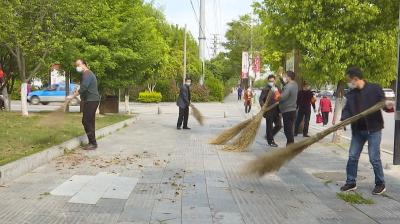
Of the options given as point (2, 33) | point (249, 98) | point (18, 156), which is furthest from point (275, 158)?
point (249, 98)

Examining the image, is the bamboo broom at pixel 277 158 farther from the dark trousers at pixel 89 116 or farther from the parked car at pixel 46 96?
the parked car at pixel 46 96

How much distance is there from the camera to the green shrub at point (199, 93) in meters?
47.6

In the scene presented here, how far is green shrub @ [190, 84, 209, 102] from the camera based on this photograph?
4756 cm

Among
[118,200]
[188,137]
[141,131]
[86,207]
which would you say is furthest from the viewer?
[141,131]

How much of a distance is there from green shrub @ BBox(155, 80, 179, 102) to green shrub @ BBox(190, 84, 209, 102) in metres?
1.68

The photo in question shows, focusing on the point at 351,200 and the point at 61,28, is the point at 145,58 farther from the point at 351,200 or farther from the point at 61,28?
the point at 351,200

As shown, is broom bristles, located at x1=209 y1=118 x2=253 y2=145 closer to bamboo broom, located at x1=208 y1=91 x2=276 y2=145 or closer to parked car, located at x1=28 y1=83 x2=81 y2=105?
bamboo broom, located at x1=208 y1=91 x2=276 y2=145

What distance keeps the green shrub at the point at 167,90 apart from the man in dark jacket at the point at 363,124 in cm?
4091

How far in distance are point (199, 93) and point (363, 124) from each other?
40.7 meters

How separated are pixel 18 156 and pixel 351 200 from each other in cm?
505

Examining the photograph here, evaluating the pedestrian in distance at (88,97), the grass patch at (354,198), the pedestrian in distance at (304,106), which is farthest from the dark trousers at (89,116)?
the pedestrian in distance at (304,106)

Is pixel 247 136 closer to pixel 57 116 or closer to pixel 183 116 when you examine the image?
pixel 57 116

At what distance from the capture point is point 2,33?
1630 cm

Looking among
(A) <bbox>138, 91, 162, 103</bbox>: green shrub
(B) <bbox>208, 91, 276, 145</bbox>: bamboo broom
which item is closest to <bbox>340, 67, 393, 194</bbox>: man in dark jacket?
(B) <bbox>208, 91, 276, 145</bbox>: bamboo broom
